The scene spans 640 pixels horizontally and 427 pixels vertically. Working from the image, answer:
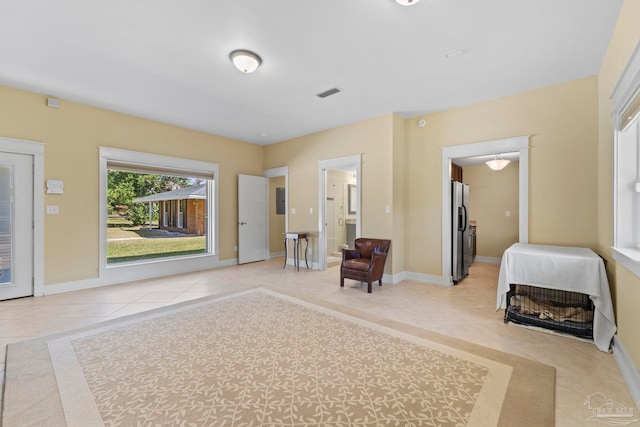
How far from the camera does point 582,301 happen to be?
9.82ft

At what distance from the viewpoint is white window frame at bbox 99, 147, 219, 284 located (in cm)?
450

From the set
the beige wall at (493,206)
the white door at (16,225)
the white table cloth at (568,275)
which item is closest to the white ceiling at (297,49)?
the white door at (16,225)

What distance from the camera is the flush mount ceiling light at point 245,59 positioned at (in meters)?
2.88

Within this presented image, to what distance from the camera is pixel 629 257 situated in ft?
6.35

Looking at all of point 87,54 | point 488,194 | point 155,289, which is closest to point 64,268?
point 155,289

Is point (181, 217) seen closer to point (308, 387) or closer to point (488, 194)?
point (308, 387)

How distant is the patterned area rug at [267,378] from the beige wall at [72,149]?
2.09 metres

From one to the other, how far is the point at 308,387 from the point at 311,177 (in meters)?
4.52

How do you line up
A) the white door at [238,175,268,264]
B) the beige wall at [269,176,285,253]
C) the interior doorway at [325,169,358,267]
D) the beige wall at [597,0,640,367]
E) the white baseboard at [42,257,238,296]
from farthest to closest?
the beige wall at [269,176,285,253] < the interior doorway at [325,169,358,267] < the white door at [238,175,268,264] < the white baseboard at [42,257,238,296] < the beige wall at [597,0,640,367]

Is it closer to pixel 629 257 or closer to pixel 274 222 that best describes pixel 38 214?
pixel 274 222

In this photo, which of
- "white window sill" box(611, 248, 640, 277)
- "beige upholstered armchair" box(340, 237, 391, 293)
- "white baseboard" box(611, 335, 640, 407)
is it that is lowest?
"white baseboard" box(611, 335, 640, 407)

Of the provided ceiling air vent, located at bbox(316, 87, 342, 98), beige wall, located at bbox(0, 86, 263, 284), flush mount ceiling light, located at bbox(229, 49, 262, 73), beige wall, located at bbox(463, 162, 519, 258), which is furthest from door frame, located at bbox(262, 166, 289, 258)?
beige wall, located at bbox(463, 162, 519, 258)

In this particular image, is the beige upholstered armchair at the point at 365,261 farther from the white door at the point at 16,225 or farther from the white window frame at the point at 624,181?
the white door at the point at 16,225

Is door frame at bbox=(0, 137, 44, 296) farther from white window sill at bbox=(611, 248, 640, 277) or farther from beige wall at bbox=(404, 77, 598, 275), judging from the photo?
white window sill at bbox=(611, 248, 640, 277)
